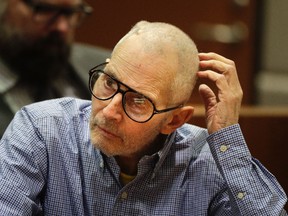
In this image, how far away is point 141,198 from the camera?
64.8 inches

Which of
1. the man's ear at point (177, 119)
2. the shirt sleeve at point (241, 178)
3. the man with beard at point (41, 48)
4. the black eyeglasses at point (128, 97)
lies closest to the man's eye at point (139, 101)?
the black eyeglasses at point (128, 97)

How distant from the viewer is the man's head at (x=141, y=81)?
5.00 ft

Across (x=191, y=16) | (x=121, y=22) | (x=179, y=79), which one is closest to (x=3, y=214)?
(x=179, y=79)

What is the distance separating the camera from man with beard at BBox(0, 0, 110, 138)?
2506mm

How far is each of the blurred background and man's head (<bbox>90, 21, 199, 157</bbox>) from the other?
5.59ft

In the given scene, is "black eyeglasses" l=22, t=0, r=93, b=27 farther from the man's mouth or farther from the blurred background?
the man's mouth

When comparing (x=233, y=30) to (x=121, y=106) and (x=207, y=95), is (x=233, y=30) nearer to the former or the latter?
(x=207, y=95)

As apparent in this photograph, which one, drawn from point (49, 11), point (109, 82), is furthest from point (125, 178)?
point (49, 11)

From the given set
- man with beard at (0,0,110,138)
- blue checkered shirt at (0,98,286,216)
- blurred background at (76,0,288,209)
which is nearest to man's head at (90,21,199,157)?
blue checkered shirt at (0,98,286,216)

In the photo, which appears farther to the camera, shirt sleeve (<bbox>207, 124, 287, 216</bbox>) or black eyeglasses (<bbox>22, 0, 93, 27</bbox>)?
black eyeglasses (<bbox>22, 0, 93, 27</bbox>)

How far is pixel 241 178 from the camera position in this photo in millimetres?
1604

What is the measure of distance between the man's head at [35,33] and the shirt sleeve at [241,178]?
1.11 meters

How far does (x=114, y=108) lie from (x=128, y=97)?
47 millimetres

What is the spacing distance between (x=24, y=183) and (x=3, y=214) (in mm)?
99
